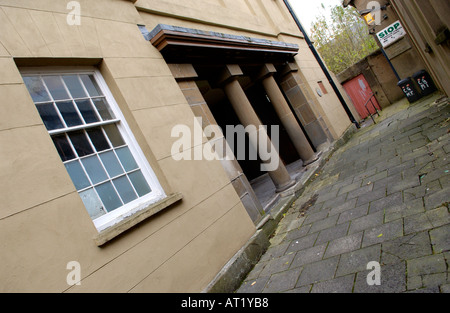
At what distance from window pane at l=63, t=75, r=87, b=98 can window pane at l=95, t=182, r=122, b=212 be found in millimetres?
1262

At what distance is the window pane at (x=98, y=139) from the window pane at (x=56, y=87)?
51 centimetres

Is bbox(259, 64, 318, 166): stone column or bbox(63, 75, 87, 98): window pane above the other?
bbox(63, 75, 87, 98): window pane

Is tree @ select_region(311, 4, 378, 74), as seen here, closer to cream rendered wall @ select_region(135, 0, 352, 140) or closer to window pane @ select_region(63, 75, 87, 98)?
cream rendered wall @ select_region(135, 0, 352, 140)

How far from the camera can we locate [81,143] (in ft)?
10.6

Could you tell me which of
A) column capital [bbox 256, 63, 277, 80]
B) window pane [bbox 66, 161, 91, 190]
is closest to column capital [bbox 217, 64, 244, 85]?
column capital [bbox 256, 63, 277, 80]

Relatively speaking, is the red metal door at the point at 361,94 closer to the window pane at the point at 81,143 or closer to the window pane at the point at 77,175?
the window pane at the point at 81,143

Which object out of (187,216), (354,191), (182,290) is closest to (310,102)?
(354,191)

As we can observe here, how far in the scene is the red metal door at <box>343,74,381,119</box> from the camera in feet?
47.9

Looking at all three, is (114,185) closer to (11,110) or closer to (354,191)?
(11,110)

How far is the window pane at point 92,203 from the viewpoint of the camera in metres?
2.96

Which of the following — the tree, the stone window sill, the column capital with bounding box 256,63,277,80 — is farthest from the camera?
the tree

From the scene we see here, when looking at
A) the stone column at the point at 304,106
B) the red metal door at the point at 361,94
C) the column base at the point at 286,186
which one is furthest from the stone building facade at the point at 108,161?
the red metal door at the point at 361,94

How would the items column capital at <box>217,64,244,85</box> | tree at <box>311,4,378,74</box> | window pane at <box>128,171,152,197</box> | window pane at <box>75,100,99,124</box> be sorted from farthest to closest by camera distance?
tree at <box>311,4,378,74</box>, column capital at <box>217,64,244,85</box>, window pane at <box>128,171,152,197</box>, window pane at <box>75,100,99,124</box>
